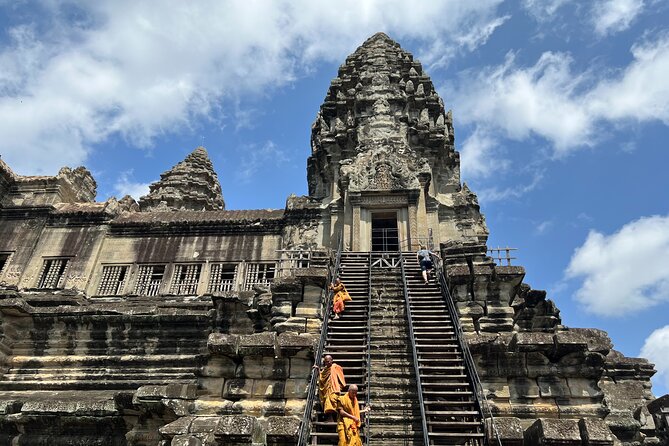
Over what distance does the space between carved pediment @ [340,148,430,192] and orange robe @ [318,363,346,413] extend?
10190 mm

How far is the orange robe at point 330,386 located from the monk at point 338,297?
2.52 meters

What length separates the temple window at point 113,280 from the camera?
17.8 metres

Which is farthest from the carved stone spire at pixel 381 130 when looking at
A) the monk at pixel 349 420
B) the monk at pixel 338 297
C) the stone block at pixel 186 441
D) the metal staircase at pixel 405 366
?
the stone block at pixel 186 441

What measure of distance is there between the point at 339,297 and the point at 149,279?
393 inches

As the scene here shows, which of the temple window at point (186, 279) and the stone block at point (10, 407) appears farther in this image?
the temple window at point (186, 279)

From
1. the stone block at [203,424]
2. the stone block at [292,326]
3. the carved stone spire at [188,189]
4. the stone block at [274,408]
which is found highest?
the carved stone spire at [188,189]

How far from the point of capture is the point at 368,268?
13016 mm

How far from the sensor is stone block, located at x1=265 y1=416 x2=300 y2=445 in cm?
711

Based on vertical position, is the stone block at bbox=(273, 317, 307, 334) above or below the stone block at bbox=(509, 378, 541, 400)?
above

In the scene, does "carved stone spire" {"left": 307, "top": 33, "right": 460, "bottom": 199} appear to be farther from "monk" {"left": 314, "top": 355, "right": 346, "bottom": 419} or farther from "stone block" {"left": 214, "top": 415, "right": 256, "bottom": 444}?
"stone block" {"left": 214, "top": 415, "right": 256, "bottom": 444}

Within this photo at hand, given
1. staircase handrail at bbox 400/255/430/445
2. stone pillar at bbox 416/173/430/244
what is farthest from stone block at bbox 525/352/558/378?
stone pillar at bbox 416/173/430/244

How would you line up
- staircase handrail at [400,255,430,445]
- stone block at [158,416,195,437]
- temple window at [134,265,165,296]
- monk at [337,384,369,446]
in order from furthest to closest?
temple window at [134,265,165,296]
stone block at [158,416,195,437]
monk at [337,384,369,446]
staircase handrail at [400,255,430,445]

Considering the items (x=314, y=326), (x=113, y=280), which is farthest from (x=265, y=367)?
(x=113, y=280)

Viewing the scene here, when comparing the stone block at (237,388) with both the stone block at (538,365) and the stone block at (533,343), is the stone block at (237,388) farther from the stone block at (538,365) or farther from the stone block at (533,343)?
the stone block at (538,365)
